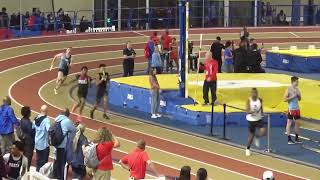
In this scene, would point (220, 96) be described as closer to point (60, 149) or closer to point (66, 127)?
point (60, 149)

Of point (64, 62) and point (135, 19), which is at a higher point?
point (135, 19)

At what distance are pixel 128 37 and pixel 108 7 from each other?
250 inches

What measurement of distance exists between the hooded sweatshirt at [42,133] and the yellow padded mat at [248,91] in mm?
8497

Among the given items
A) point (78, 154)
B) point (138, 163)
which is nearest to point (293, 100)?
point (78, 154)

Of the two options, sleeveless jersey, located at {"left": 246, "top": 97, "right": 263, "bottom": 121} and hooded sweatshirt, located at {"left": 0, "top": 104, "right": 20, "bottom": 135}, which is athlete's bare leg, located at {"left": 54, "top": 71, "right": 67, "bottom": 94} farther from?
hooded sweatshirt, located at {"left": 0, "top": 104, "right": 20, "bottom": 135}

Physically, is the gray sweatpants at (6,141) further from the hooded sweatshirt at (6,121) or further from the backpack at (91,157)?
the backpack at (91,157)

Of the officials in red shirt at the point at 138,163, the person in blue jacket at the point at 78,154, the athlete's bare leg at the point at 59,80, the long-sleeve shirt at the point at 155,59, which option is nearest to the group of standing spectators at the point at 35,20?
the athlete's bare leg at the point at 59,80

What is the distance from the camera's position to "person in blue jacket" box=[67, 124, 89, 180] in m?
13.7

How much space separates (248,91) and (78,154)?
1167cm

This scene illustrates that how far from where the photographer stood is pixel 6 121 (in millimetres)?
16203

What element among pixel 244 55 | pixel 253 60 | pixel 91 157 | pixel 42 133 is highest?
pixel 244 55

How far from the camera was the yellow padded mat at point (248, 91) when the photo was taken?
2352 centimetres

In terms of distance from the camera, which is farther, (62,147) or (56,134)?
(62,147)

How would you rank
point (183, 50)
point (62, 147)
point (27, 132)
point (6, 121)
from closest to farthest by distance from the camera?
point (62, 147) → point (27, 132) → point (6, 121) → point (183, 50)
